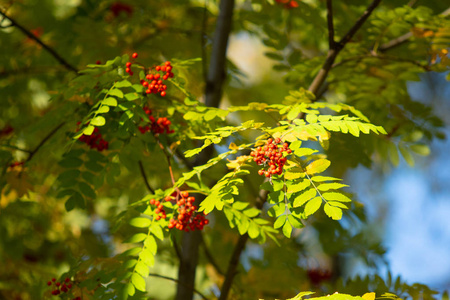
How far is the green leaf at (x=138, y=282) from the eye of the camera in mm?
1594

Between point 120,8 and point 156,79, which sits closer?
point 156,79

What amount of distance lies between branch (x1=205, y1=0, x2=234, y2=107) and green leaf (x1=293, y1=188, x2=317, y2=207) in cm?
120

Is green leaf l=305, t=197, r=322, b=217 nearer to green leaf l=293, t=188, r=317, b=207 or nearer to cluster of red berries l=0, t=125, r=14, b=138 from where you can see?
green leaf l=293, t=188, r=317, b=207

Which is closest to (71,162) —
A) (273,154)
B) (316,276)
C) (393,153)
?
(273,154)

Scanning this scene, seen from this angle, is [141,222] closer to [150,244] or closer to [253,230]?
[150,244]

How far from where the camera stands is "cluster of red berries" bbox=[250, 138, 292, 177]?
142cm

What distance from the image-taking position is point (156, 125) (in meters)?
1.88

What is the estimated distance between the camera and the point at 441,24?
6.60 ft

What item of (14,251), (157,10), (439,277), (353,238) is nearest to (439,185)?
(439,277)

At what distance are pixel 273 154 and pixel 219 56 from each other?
4.19 ft

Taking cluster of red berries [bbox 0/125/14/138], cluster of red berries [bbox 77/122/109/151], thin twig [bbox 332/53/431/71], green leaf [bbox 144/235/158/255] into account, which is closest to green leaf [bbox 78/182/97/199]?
cluster of red berries [bbox 77/122/109/151]

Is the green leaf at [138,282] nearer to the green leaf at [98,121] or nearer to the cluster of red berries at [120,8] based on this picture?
the green leaf at [98,121]

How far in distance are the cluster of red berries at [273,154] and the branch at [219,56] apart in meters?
1.13

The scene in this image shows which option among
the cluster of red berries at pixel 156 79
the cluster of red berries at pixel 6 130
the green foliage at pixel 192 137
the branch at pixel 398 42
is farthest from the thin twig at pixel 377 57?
the cluster of red berries at pixel 6 130
